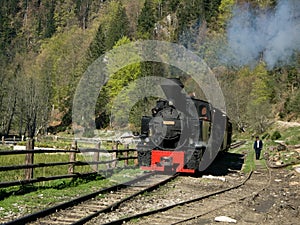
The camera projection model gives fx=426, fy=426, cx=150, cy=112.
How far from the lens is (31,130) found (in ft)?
195

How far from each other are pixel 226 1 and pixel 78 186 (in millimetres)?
75123

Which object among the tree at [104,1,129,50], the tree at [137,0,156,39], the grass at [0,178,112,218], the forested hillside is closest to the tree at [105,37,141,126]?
the forested hillside

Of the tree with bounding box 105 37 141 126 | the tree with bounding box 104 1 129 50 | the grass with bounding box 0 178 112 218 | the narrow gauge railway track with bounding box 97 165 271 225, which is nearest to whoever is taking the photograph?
the narrow gauge railway track with bounding box 97 165 271 225

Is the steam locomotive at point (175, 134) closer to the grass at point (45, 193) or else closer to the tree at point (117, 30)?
the grass at point (45, 193)

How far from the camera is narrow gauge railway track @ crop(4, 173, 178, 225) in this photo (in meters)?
7.79

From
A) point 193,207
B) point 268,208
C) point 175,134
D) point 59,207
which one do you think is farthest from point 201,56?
point 59,207

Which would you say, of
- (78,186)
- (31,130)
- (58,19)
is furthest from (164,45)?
(58,19)

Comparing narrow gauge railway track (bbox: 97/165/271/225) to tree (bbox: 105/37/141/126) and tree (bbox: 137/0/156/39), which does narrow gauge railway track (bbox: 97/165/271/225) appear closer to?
tree (bbox: 105/37/141/126)

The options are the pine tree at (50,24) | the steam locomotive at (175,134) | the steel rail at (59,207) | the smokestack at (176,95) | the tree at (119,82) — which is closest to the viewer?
the steel rail at (59,207)

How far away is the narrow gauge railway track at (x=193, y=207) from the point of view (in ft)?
27.6

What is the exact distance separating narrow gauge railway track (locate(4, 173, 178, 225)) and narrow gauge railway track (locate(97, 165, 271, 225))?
0.86 metres

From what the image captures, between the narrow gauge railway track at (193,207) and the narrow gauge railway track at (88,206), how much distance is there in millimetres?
861

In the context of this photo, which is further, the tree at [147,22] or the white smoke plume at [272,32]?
the tree at [147,22]

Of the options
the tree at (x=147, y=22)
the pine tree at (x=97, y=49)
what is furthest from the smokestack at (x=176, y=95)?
the tree at (x=147, y=22)
